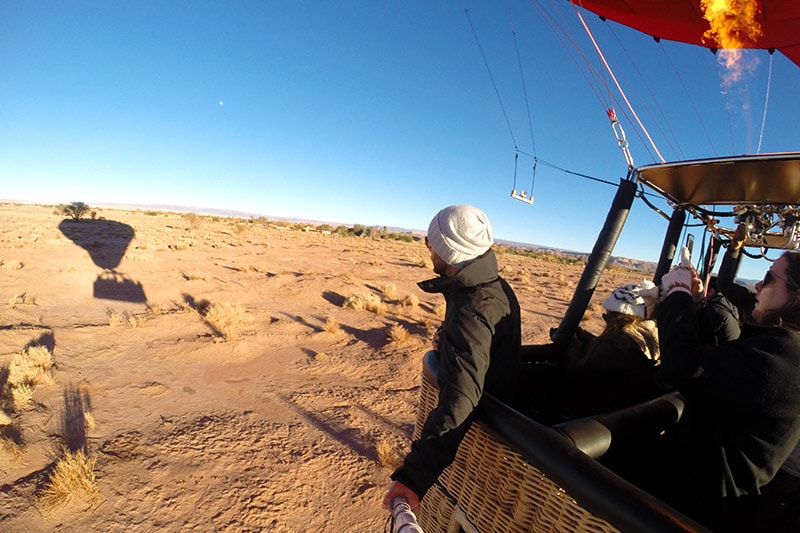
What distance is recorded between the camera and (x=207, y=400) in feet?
15.2

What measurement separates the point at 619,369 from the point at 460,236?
1.36 metres

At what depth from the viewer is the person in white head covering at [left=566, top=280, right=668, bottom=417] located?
2.31m

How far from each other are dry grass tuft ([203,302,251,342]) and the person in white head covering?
18.8 feet

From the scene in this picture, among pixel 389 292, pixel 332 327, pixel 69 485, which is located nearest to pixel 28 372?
pixel 69 485

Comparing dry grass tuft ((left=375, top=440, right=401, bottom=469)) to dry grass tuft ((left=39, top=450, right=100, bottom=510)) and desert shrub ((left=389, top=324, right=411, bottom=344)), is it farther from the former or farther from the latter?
desert shrub ((left=389, top=324, right=411, bottom=344))

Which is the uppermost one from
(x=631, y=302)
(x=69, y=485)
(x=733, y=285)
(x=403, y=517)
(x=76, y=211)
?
(x=733, y=285)

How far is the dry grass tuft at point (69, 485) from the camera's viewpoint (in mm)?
2852

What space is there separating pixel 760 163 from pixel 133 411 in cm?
565

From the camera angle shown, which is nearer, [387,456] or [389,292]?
[387,456]

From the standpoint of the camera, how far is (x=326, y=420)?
4.41 m

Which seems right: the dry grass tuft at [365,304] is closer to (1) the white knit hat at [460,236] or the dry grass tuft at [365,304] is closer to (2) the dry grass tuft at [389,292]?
(2) the dry grass tuft at [389,292]

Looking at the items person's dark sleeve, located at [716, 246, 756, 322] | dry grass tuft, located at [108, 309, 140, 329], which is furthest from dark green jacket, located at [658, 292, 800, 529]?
dry grass tuft, located at [108, 309, 140, 329]

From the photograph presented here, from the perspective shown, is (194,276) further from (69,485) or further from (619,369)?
(619,369)

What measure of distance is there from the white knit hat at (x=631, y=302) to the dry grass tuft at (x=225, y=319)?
229 inches
